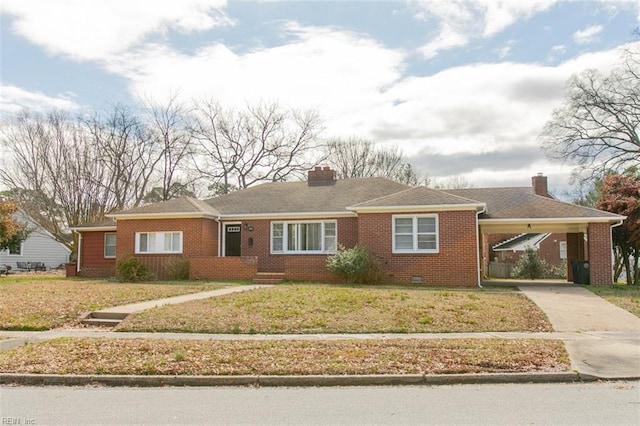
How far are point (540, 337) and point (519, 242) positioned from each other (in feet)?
103

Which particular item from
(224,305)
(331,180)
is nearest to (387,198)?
(331,180)

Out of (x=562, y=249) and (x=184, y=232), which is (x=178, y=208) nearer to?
(x=184, y=232)

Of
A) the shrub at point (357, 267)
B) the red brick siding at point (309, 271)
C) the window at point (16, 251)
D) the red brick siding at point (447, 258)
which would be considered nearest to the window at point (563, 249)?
the red brick siding at point (447, 258)

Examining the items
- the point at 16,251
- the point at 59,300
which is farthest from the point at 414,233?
the point at 16,251

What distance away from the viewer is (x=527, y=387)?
25.4 ft

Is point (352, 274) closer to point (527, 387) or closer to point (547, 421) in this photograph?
point (527, 387)

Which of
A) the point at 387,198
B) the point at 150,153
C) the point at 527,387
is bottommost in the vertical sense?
the point at 527,387

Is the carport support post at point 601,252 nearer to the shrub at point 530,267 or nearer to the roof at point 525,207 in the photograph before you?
the roof at point 525,207

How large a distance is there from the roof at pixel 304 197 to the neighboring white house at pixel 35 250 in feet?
62.4

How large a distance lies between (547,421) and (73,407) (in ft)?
18.3

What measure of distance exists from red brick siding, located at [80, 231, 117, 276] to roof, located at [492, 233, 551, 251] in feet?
87.3

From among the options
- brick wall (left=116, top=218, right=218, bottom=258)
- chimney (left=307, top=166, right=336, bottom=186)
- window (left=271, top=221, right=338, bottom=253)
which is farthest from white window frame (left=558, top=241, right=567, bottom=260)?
brick wall (left=116, top=218, right=218, bottom=258)

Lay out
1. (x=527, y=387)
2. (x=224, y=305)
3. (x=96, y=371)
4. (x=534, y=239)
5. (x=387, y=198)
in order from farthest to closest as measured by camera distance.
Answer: (x=534, y=239)
(x=387, y=198)
(x=224, y=305)
(x=96, y=371)
(x=527, y=387)

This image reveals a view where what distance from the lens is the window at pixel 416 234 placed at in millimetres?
21891
